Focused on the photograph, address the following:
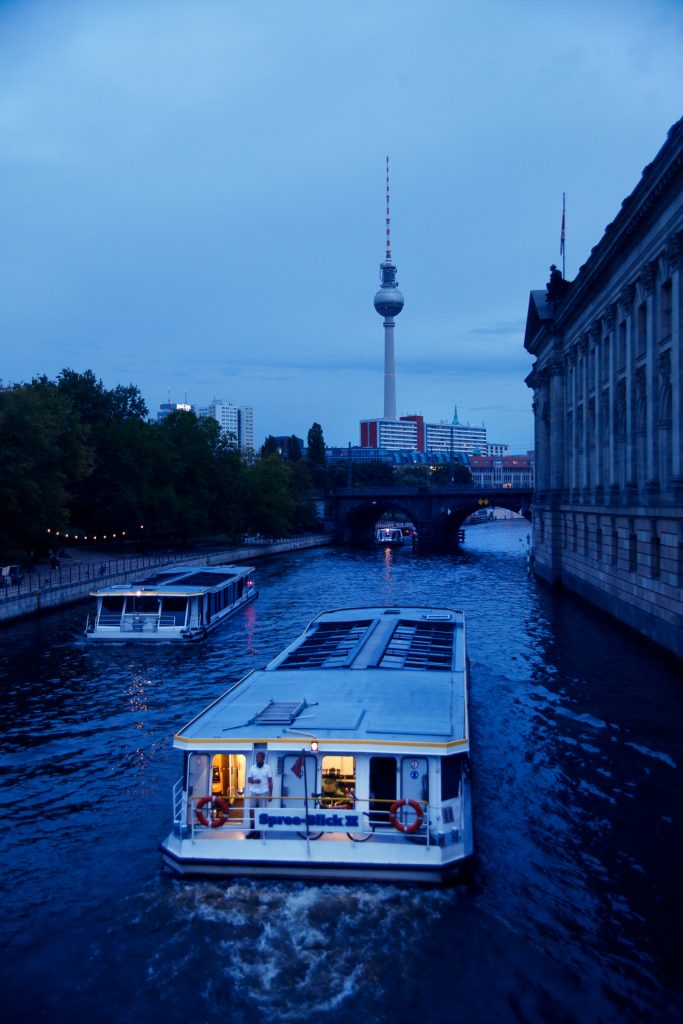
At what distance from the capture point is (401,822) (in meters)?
15.7

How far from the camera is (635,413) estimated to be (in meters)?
42.6

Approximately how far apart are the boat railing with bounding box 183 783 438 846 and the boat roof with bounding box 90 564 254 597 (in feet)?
86.1

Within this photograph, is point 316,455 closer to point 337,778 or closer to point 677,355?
point 677,355

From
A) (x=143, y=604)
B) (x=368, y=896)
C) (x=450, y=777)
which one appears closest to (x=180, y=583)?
(x=143, y=604)

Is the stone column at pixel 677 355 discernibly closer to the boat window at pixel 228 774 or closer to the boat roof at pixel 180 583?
the boat roof at pixel 180 583

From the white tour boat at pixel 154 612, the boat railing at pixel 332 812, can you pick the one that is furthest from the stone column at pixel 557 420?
the boat railing at pixel 332 812

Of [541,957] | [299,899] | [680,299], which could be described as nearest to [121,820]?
[299,899]

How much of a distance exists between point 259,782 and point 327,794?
4.20ft

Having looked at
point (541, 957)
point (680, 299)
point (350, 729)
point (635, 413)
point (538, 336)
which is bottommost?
point (541, 957)

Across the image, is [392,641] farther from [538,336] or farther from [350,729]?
[538,336]

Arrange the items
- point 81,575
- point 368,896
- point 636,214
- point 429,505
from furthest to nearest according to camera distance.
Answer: point 429,505 → point 81,575 → point 636,214 → point 368,896

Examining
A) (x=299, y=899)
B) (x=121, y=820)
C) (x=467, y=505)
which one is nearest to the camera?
(x=299, y=899)

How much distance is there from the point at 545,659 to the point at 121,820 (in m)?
21.8

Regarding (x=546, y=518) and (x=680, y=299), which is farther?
(x=546, y=518)
